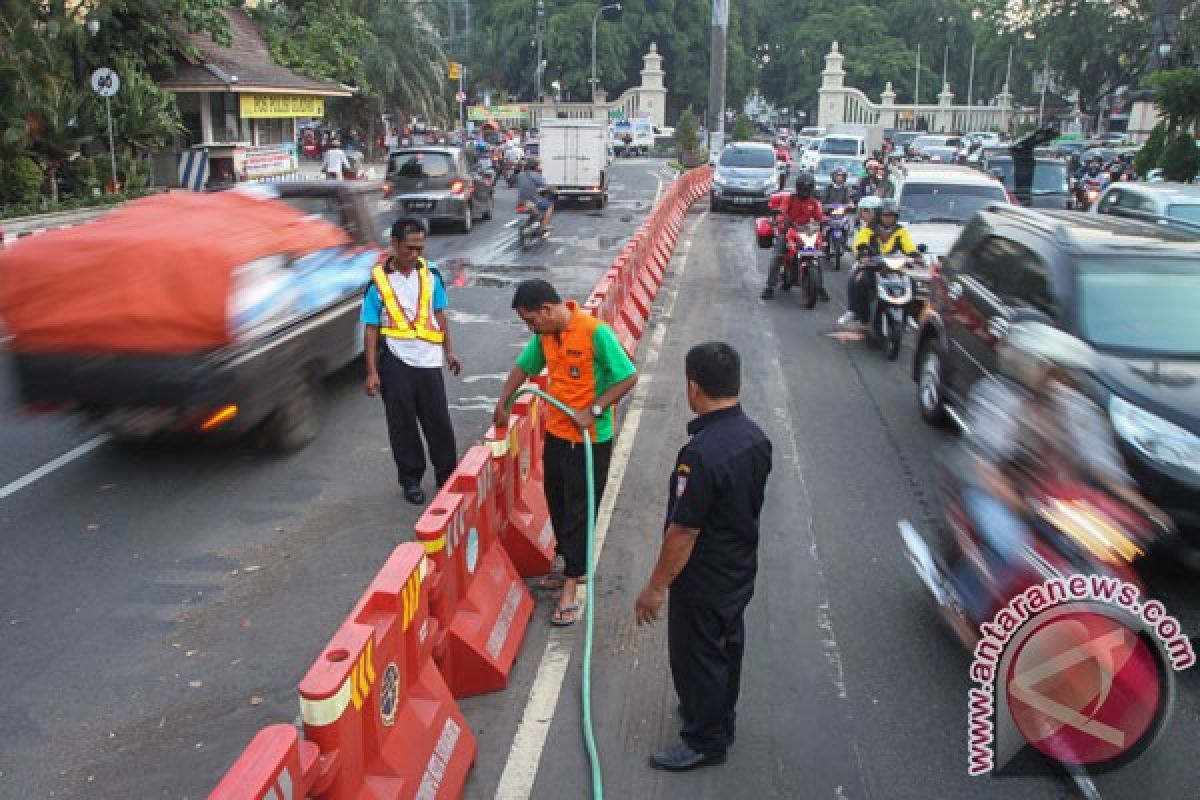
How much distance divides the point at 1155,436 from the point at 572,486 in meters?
2.96

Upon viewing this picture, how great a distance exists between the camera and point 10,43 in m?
19.8

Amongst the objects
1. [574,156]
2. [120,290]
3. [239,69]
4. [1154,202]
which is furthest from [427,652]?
[239,69]

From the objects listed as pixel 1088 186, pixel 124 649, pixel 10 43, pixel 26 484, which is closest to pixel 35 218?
pixel 10 43

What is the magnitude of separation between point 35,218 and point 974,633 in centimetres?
1904

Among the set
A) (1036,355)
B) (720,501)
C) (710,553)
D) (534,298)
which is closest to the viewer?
(720,501)

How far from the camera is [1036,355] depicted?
441 centimetres

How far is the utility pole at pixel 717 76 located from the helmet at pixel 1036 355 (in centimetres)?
4413

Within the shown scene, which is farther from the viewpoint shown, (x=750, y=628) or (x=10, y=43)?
(x=10, y=43)

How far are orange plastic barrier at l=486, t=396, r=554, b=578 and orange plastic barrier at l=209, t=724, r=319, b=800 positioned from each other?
8.62 feet

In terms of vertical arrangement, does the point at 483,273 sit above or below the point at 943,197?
below

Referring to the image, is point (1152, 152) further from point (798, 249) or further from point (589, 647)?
point (589, 647)

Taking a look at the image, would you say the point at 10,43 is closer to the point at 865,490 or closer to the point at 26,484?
the point at 26,484

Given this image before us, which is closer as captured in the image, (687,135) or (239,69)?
(239,69)

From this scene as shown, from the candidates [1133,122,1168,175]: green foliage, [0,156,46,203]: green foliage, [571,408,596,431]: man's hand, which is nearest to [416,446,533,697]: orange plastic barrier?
[571,408,596,431]: man's hand
